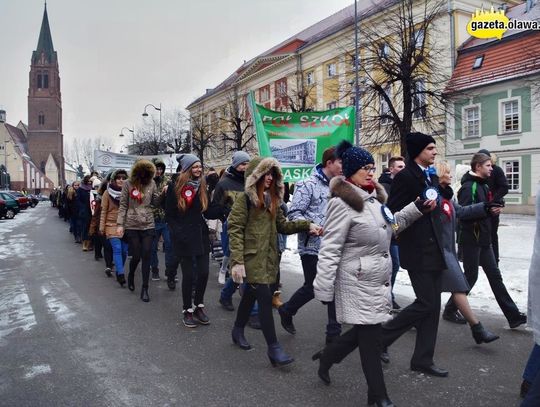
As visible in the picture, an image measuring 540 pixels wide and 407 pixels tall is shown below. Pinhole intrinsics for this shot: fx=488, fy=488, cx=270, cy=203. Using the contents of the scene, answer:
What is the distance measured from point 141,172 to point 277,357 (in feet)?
13.1

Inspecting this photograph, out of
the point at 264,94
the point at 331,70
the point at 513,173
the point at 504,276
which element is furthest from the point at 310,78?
the point at 504,276

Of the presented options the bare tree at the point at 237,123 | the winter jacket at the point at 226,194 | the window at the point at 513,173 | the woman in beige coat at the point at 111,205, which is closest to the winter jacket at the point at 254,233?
the winter jacket at the point at 226,194

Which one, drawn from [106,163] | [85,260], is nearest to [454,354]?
[85,260]

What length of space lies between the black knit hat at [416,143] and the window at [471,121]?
91.8ft

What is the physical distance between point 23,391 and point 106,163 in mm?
17365

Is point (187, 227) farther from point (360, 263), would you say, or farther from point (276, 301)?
point (360, 263)

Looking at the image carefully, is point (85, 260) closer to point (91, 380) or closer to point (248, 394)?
point (91, 380)

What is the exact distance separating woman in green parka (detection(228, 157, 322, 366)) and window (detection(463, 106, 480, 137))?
1112 inches

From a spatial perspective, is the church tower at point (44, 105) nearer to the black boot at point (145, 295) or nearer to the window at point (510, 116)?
the window at point (510, 116)

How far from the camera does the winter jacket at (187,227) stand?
18.5ft

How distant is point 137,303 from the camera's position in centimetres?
682

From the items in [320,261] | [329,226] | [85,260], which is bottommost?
[85,260]

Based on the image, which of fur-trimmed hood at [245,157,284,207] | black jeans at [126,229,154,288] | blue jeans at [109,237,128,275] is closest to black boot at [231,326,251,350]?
fur-trimmed hood at [245,157,284,207]

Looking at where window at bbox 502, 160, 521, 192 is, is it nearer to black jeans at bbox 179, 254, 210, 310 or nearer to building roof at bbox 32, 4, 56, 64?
black jeans at bbox 179, 254, 210, 310
